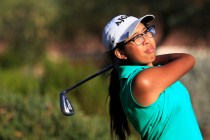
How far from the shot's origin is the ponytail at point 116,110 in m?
3.59

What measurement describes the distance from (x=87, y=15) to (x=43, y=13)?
1.62 meters

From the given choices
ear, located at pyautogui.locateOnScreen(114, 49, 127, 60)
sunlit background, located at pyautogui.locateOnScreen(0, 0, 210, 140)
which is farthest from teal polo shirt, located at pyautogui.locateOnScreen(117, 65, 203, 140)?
sunlit background, located at pyautogui.locateOnScreen(0, 0, 210, 140)

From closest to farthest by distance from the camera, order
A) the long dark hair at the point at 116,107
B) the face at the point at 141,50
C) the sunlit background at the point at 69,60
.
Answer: the face at the point at 141,50 → the long dark hair at the point at 116,107 → the sunlit background at the point at 69,60

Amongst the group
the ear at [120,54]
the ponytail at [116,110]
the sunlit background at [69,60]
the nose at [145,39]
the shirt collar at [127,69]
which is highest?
the nose at [145,39]

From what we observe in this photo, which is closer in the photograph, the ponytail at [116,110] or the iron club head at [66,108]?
the ponytail at [116,110]

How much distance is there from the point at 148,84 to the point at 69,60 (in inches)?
491

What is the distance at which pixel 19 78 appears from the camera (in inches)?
460

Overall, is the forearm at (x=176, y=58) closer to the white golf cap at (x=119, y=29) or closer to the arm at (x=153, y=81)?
the arm at (x=153, y=81)

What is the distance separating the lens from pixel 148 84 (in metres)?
3.13

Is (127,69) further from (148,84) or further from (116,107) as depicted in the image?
(116,107)

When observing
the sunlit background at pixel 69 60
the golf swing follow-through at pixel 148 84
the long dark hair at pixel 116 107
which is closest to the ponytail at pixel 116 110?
the long dark hair at pixel 116 107

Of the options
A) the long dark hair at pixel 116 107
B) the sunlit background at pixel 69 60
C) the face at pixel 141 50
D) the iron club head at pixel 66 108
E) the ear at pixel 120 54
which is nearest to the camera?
the face at pixel 141 50

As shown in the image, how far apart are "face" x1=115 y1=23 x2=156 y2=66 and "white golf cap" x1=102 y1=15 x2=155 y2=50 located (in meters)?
0.03

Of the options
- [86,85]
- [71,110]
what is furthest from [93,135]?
[86,85]
